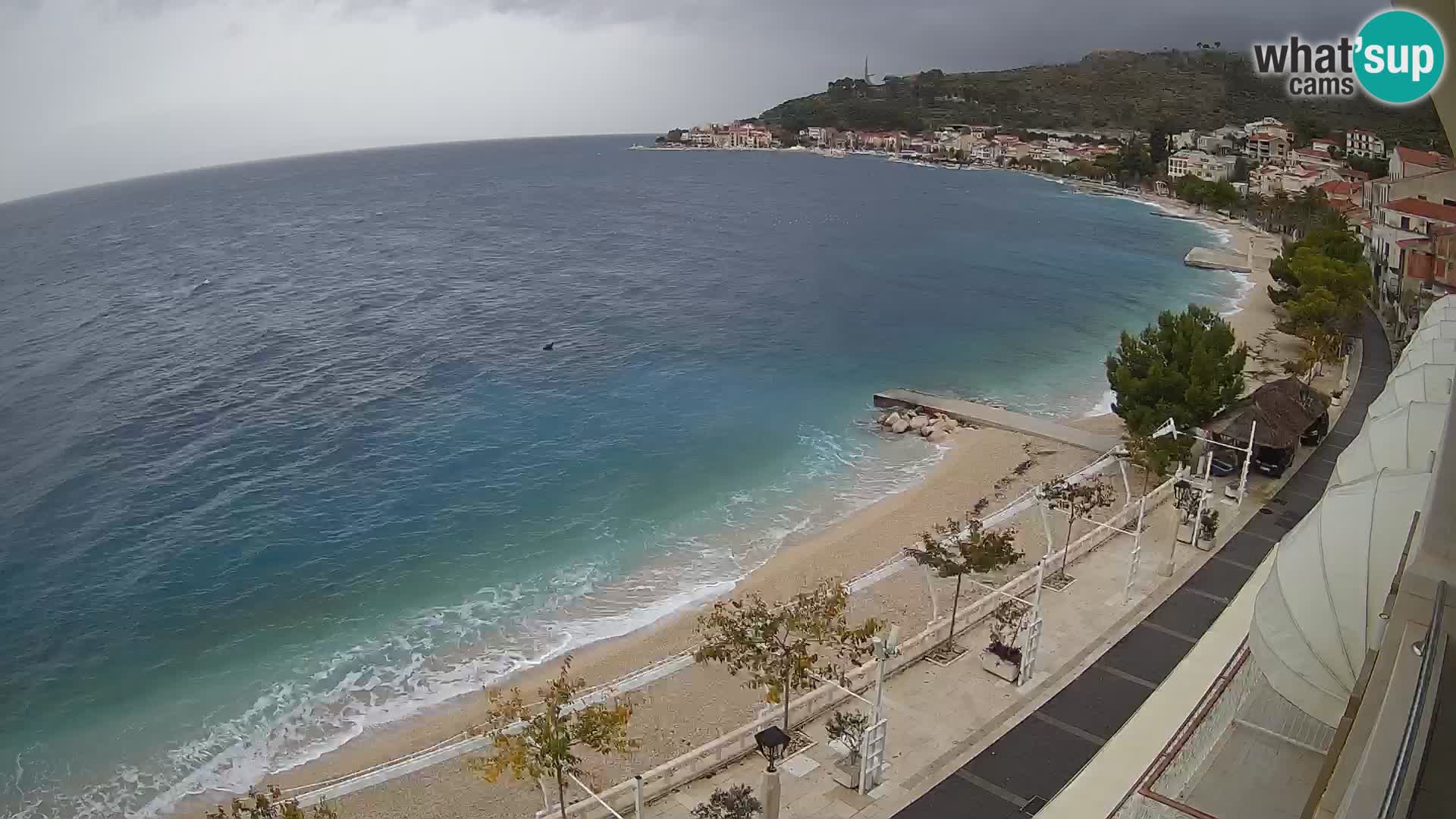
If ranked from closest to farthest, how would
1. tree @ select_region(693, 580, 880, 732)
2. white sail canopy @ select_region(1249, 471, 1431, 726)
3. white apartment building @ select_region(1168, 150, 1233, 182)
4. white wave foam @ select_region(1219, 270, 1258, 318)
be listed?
white sail canopy @ select_region(1249, 471, 1431, 726) < tree @ select_region(693, 580, 880, 732) < white wave foam @ select_region(1219, 270, 1258, 318) < white apartment building @ select_region(1168, 150, 1233, 182)

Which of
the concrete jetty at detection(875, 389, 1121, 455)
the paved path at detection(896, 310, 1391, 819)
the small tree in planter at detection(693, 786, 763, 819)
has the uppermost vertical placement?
the small tree in planter at detection(693, 786, 763, 819)

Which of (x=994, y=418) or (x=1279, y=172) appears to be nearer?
(x=994, y=418)

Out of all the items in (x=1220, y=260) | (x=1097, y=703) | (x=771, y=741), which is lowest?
(x=1097, y=703)

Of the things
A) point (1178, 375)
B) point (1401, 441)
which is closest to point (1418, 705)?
point (1401, 441)

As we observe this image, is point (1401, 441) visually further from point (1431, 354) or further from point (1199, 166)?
point (1199, 166)

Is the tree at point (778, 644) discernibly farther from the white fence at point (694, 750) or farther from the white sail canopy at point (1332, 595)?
the white sail canopy at point (1332, 595)

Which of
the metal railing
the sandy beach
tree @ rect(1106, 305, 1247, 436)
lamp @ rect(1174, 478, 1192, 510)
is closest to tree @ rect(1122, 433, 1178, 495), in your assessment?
lamp @ rect(1174, 478, 1192, 510)

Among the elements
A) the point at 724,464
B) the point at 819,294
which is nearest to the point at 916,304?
the point at 819,294

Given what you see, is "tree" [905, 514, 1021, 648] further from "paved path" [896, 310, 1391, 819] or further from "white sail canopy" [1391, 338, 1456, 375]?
"white sail canopy" [1391, 338, 1456, 375]
